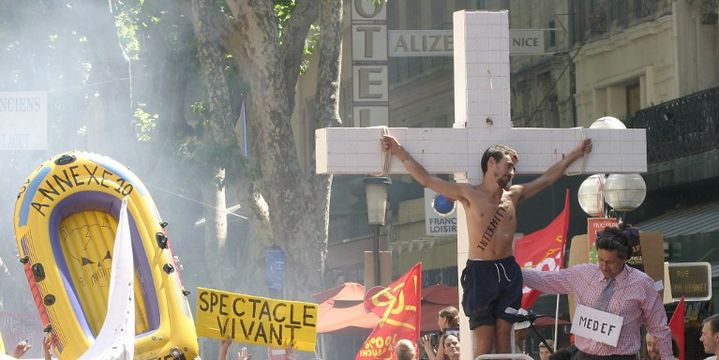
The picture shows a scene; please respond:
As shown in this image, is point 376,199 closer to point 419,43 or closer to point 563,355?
point 419,43

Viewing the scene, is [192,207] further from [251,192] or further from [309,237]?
[309,237]

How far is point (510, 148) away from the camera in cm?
1055

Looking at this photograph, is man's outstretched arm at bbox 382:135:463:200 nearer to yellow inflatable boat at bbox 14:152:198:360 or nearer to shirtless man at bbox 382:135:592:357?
shirtless man at bbox 382:135:592:357

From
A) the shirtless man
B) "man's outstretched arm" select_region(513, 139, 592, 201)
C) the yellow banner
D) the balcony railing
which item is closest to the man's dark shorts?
the shirtless man

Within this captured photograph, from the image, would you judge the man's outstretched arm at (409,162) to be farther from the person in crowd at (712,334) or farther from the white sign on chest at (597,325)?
the person in crowd at (712,334)

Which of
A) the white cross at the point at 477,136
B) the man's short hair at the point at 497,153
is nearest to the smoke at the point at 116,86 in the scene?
the white cross at the point at 477,136

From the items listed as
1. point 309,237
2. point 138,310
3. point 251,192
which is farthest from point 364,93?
point 138,310

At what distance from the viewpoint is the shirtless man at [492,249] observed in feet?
32.2

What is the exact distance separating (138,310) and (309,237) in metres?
6.81

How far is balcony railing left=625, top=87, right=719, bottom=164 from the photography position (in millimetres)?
26781

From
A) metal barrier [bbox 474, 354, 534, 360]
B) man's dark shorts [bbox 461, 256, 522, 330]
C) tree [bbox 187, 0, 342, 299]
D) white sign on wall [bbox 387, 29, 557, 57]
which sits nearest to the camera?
metal barrier [bbox 474, 354, 534, 360]

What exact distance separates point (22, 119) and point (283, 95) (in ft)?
17.4

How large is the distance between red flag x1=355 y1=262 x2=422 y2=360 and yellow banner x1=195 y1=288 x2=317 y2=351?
10.3ft

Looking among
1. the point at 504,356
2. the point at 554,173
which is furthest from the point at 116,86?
the point at 504,356
